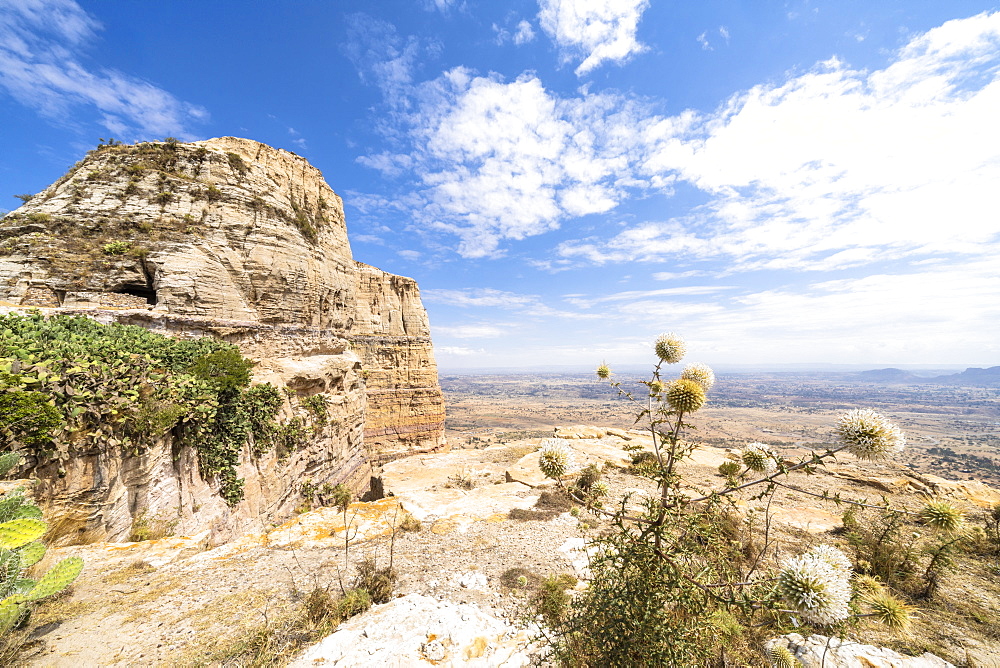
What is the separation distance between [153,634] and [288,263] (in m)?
14.5

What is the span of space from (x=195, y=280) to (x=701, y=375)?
16250mm

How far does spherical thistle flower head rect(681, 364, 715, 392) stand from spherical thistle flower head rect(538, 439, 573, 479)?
1854 millimetres

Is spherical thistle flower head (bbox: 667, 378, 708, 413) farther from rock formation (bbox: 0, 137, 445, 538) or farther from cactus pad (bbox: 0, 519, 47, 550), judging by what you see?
rock formation (bbox: 0, 137, 445, 538)

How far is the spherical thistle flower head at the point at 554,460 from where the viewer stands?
13.6ft

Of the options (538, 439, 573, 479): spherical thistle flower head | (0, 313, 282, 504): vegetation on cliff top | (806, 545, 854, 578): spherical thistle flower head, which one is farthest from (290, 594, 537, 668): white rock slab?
(0, 313, 282, 504): vegetation on cliff top

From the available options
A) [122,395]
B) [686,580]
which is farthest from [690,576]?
[122,395]

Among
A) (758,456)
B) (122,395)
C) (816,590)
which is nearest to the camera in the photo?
(816,590)

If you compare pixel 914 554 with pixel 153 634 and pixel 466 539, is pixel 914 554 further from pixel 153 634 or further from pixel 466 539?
pixel 153 634

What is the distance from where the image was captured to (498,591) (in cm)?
535

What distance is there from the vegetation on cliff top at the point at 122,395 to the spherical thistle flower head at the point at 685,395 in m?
9.41

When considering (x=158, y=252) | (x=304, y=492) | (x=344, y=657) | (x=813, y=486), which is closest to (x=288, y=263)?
(x=158, y=252)

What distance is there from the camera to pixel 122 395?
6.66 meters

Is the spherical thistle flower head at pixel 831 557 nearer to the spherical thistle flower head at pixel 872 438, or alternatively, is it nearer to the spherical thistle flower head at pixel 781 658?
the spherical thistle flower head at pixel 872 438

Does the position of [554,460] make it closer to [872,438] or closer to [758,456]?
[758,456]
